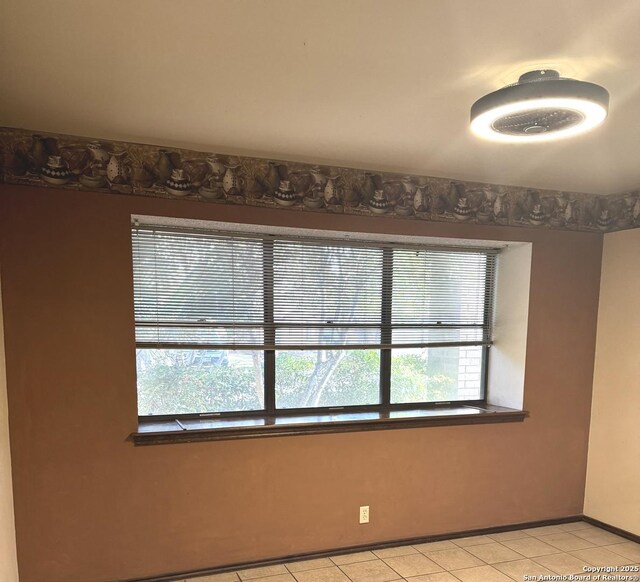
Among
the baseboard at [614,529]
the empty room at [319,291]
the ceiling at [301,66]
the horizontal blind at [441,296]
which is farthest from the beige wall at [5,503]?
the baseboard at [614,529]

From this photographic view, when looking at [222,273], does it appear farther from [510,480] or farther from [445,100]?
[510,480]

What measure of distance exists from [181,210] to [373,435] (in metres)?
1.84

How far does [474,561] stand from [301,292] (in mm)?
2029

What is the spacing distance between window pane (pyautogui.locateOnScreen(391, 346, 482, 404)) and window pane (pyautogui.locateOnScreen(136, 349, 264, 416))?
3.35 feet

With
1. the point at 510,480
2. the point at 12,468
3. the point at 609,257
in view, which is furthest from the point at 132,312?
the point at 609,257

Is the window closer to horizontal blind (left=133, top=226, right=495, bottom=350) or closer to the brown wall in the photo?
horizontal blind (left=133, top=226, right=495, bottom=350)

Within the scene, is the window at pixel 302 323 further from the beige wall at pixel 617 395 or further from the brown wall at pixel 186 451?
the beige wall at pixel 617 395

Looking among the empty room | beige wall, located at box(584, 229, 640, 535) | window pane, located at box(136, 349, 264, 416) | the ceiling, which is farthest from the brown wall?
the ceiling

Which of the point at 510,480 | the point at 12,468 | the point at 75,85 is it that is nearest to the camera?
the point at 75,85

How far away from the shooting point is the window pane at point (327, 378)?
112 inches

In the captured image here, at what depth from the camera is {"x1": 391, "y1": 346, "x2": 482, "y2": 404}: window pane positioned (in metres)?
3.08

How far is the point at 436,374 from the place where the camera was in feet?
10.5

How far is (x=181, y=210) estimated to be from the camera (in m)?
2.34

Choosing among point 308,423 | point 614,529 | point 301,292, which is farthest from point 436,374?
point 614,529
